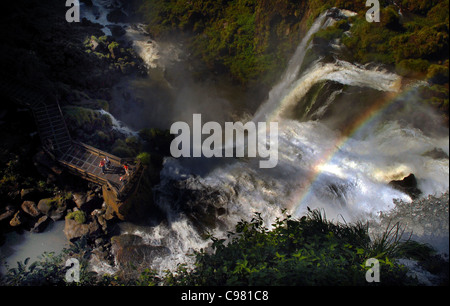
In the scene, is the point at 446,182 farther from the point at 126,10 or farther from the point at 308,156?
the point at 126,10

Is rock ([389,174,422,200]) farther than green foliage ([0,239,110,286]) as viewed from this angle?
Yes

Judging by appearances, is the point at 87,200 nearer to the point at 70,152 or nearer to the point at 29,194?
the point at 70,152

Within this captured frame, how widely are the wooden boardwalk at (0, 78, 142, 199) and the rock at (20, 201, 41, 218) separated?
2.37 meters

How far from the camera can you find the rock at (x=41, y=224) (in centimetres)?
1172

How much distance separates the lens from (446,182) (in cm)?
956

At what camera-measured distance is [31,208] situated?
12234 millimetres

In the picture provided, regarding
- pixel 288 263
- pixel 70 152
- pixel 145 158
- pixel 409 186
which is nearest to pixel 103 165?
pixel 145 158

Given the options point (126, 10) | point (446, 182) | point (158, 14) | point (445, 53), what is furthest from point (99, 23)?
point (446, 182)

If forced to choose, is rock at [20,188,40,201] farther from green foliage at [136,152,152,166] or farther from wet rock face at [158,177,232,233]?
wet rock face at [158,177,232,233]

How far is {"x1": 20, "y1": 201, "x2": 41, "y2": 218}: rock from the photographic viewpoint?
12136mm

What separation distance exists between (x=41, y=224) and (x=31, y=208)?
1120 millimetres

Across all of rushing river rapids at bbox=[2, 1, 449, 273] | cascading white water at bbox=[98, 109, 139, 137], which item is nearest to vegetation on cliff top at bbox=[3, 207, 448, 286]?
rushing river rapids at bbox=[2, 1, 449, 273]

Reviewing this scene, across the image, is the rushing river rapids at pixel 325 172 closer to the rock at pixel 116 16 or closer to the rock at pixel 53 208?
the rock at pixel 53 208

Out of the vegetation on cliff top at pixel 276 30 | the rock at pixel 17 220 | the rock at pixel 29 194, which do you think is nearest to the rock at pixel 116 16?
the vegetation on cliff top at pixel 276 30
